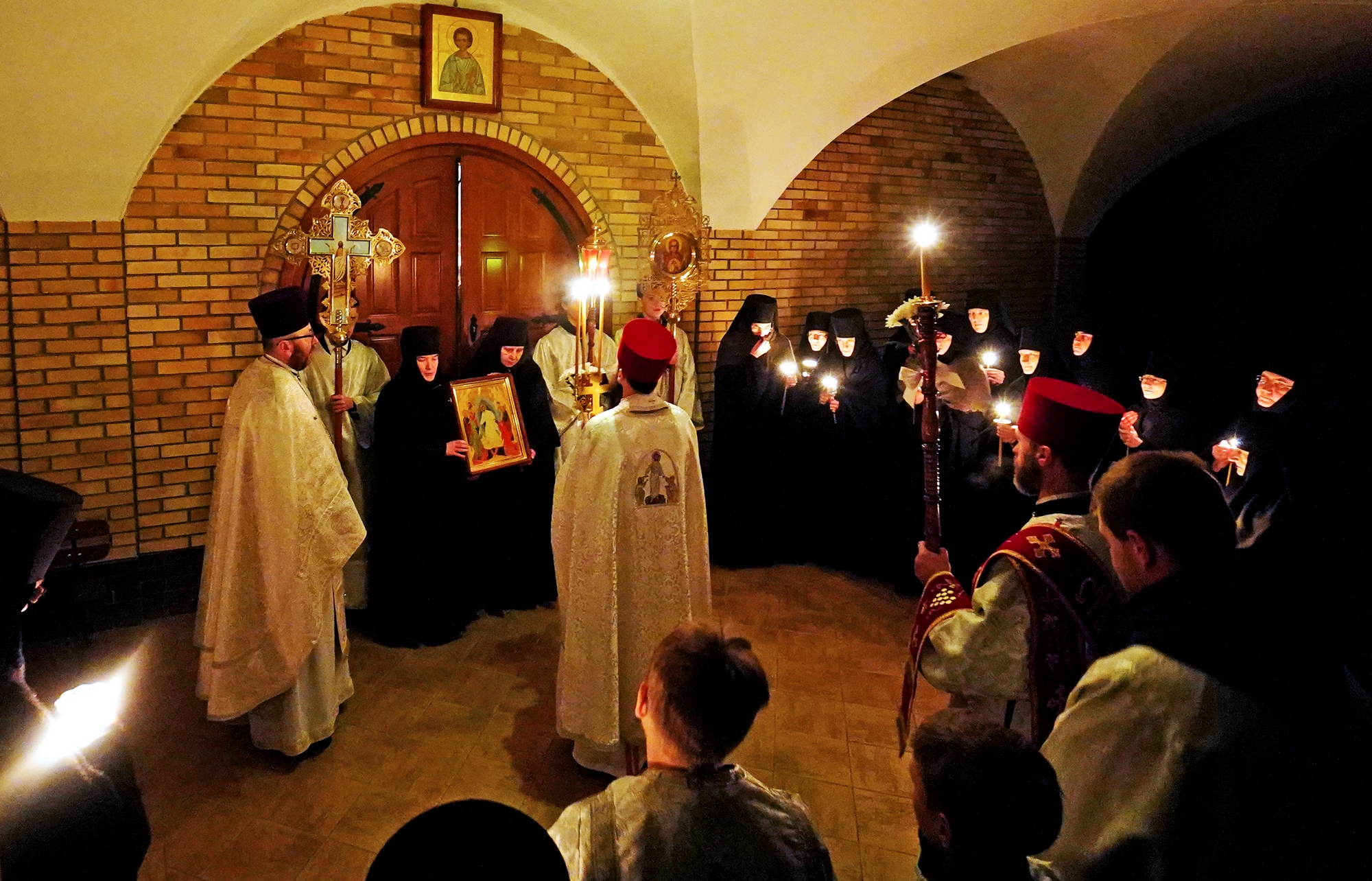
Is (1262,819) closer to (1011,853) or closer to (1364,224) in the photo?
(1011,853)

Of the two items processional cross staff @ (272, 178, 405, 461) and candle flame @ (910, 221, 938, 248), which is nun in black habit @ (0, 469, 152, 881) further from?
processional cross staff @ (272, 178, 405, 461)

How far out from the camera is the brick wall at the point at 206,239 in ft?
18.0

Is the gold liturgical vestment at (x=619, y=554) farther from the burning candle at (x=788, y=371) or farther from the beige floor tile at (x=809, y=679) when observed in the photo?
the burning candle at (x=788, y=371)

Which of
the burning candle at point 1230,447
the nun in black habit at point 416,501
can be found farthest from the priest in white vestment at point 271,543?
the burning candle at point 1230,447

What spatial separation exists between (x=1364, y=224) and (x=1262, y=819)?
9.88 m

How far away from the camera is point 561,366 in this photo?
7.10 m

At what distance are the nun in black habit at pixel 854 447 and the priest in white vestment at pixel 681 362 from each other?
105cm

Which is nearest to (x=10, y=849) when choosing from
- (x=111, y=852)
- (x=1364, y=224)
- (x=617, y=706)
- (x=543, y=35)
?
(x=111, y=852)

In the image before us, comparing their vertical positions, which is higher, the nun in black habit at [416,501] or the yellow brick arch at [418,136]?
the yellow brick arch at [418,136]

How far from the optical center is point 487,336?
21.2 ft

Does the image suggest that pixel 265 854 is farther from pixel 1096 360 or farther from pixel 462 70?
pixel 1096 360

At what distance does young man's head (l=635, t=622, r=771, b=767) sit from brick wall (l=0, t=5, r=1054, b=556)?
5071 mm

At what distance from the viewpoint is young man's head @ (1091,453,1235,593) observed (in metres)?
2.13

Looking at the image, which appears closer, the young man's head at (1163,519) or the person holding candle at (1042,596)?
the young man's head at (1163,519)
